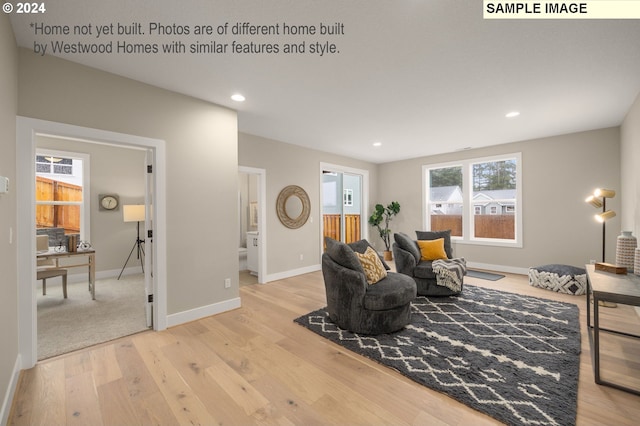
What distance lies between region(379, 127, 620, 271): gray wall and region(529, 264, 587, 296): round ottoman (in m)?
0.78

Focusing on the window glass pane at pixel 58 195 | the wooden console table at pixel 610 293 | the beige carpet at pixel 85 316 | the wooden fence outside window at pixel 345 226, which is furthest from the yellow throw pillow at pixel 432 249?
the window glass pane at pixel 58 195

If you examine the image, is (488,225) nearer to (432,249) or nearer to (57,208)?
(432,249)

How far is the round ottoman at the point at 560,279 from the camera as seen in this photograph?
3.82m

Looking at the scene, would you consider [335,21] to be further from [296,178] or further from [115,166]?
[115,166]

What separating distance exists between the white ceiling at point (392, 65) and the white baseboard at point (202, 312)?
2.47 metres

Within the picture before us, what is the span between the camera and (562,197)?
4.73 m

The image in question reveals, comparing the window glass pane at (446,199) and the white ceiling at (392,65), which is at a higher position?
the white ceiling at (392,65)

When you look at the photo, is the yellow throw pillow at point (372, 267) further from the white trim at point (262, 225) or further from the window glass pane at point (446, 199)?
the window glass pane at point (446, 199)

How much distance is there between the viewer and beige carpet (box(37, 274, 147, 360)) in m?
2.58

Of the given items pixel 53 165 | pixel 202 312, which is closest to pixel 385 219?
pixel 202 312

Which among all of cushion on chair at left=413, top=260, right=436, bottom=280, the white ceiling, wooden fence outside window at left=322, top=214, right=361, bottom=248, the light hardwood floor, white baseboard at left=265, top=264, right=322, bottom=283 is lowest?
the light hardwood floor

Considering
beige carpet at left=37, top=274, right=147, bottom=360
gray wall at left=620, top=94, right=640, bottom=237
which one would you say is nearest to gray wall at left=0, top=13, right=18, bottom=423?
beige carpet at left=37, top=274, right=147, bottom=360

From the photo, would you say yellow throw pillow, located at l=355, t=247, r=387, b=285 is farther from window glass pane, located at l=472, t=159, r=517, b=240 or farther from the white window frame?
the white window frame

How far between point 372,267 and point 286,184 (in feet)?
8.98
